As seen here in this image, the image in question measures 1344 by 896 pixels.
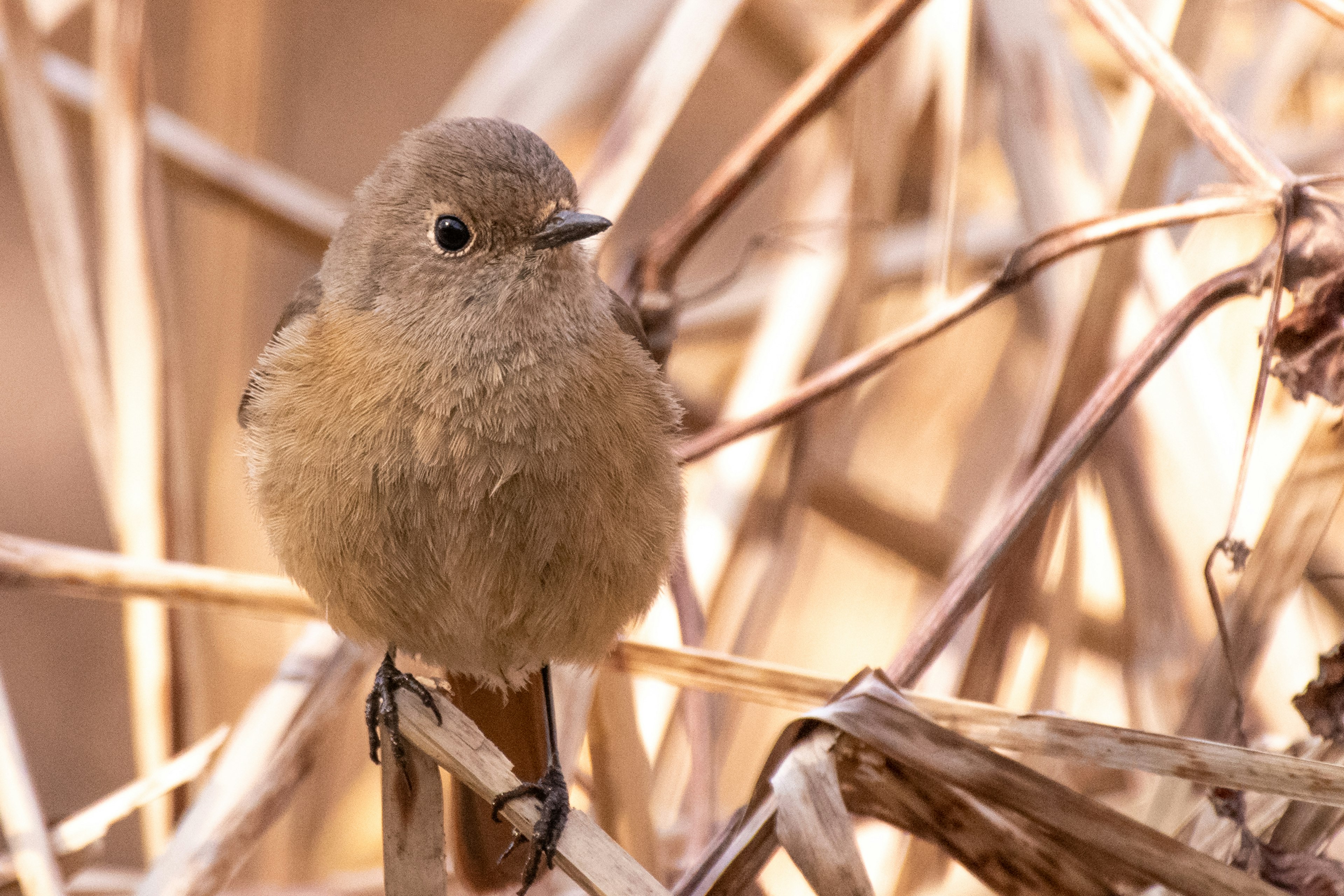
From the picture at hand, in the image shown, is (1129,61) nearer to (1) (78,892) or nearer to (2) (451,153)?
(2) (451,153)

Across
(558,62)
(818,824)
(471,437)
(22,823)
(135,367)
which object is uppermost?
(558,62)

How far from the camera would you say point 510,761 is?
5.26 ft

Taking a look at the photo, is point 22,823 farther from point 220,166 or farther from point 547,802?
point 220,166

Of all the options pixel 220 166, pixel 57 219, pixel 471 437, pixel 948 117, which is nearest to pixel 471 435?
pixel 471 437

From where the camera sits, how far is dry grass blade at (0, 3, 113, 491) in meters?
2.05

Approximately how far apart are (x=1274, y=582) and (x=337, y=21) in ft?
9.75

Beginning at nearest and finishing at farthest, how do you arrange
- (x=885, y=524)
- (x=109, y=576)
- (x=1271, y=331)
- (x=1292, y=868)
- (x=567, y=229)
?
(x=1292, y=868) < (x=1271, y=331) < (x=567, y=229) < (x=109, y=576) < (x=885, y=524)

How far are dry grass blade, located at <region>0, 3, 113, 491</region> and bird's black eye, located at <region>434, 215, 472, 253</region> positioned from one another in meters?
0.80

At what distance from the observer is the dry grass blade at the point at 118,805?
1.63m

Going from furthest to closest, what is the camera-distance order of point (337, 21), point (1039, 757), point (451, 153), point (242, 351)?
point (337, 21) < point (242, 351) < point (1039, 757) < point (451, 153)

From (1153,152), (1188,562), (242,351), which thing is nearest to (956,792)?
(1188,562)

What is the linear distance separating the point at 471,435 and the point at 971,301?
2.25ft

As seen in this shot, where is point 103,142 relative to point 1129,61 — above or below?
below

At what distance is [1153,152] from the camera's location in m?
1.95
